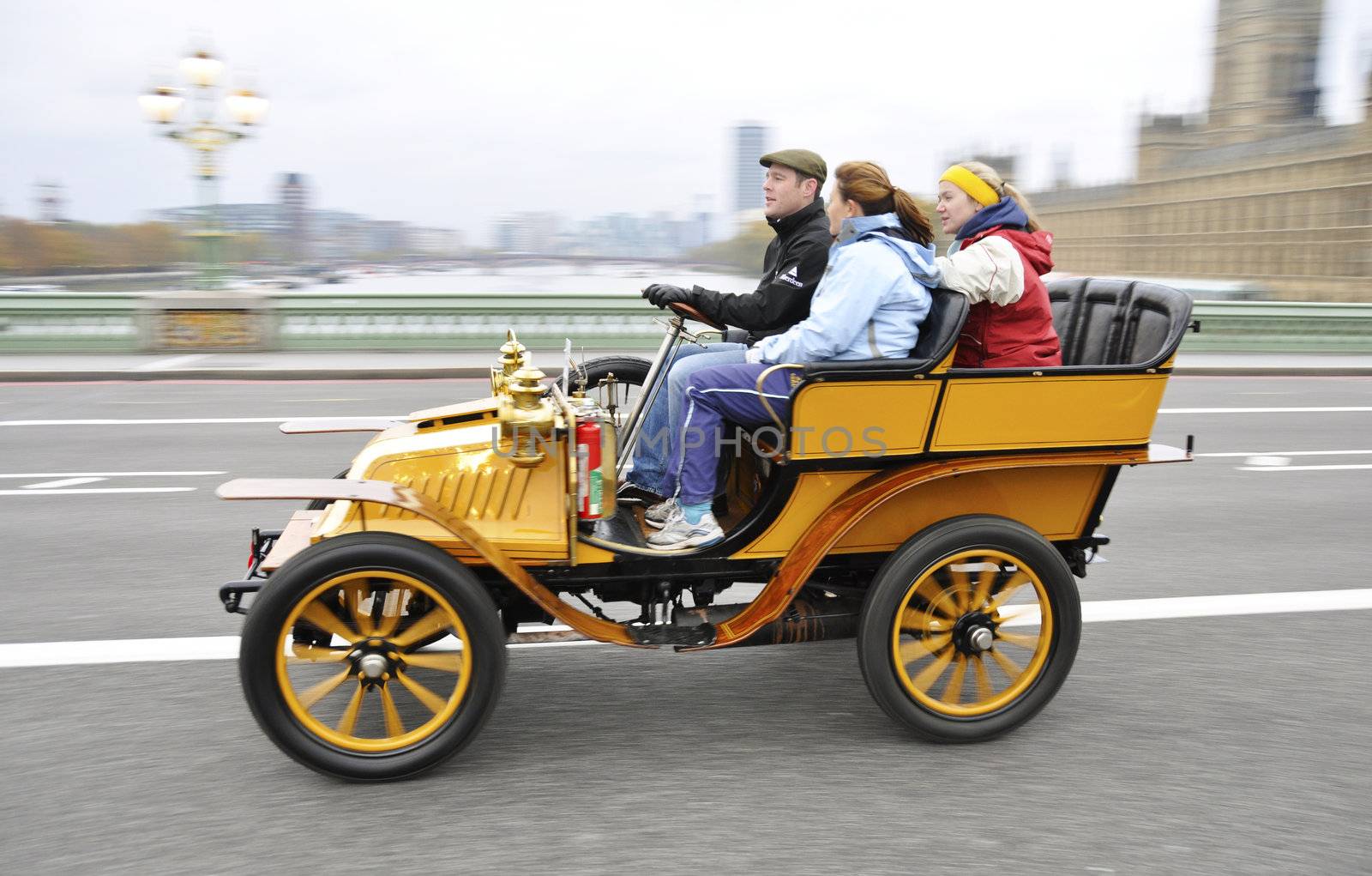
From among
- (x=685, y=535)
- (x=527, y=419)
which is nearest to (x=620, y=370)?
(x=685, y=535)

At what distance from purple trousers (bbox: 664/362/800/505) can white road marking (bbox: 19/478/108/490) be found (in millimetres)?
4973

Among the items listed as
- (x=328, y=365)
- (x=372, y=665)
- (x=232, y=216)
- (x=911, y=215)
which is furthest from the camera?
(x=232, y=216)

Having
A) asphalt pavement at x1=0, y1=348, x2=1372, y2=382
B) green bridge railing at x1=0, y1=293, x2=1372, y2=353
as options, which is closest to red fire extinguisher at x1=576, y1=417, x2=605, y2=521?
asphalt pavement at x1=0, y1=348, x2=1372, y2=382

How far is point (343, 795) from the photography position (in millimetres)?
2852

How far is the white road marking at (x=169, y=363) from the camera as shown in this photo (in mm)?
12156

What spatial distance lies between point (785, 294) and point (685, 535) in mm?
851

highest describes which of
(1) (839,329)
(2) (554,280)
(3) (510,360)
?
(2) (554,280)

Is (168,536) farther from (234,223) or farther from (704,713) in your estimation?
(234,223)

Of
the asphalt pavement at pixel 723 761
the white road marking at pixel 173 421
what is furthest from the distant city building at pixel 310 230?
the asphalt pavement at pixel 723 761

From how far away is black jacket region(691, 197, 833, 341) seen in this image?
3.44 meters

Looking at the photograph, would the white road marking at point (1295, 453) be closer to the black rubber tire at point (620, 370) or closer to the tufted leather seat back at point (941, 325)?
the black rubber tire at point (620, 370)

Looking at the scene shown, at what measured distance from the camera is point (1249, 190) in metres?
67.8

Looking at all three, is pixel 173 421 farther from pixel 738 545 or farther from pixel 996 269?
pixel 996 269

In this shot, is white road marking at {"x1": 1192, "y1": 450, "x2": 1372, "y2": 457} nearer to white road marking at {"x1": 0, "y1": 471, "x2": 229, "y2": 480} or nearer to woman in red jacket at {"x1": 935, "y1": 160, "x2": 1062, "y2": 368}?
woman in red jacket at {"x1": 935, "y1": 160, "x2": 1062, "y2": 368}
